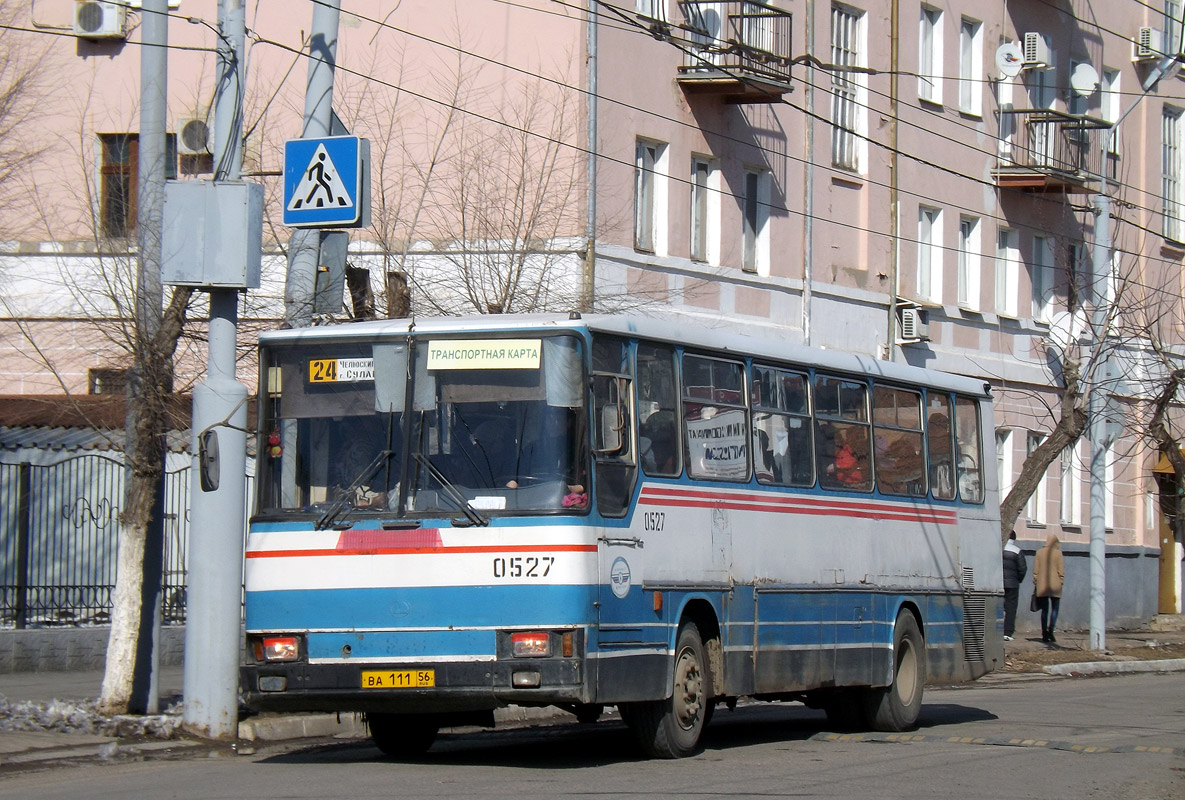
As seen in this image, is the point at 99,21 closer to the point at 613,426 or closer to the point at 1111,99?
the point at 613,426

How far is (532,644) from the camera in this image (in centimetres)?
1105

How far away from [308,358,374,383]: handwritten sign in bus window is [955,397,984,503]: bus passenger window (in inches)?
286

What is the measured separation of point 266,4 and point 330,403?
1556 centimetres

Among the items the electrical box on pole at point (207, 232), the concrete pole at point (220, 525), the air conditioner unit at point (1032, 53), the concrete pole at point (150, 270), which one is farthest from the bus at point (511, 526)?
the air conditioner unit at point (1032, 53)

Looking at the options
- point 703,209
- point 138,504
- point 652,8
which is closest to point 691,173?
point 703,209

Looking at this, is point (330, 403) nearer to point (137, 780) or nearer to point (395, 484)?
point (395, 484)

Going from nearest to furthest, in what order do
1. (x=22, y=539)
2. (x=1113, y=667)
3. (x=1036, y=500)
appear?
(x=22, y=539), (x=1113, y=667), (x=1036, y=500)

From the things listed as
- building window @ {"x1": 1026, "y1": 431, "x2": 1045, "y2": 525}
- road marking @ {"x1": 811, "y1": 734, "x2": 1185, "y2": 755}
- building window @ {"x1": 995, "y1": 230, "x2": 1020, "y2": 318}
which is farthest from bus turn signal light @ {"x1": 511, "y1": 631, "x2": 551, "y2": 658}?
building window @ {"x1": 995, "y1": 230, "x2": 1020, "y2": 318}

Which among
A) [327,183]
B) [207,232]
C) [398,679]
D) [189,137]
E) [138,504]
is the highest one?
[189,137]

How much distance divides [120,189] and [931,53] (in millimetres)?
19299

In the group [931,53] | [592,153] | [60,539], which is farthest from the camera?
[931,53]

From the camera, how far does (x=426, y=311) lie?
72.1ft

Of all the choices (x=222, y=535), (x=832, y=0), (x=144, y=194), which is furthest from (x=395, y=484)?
(x=832, y=0)

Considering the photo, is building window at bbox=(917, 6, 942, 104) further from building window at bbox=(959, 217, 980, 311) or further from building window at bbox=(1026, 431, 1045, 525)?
building window at bbox=(1026, 431, 1045, 525)
